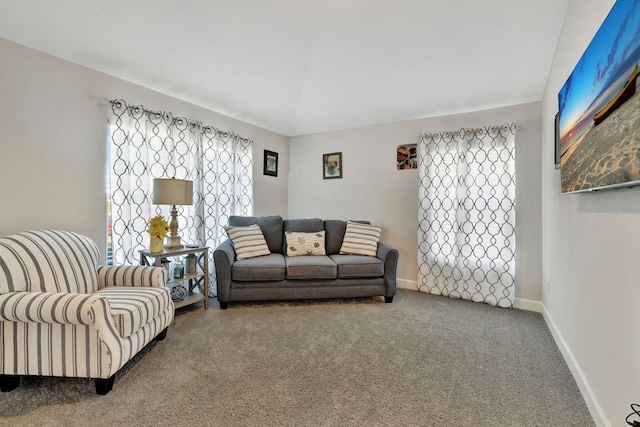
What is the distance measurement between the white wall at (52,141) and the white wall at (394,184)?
2412mm

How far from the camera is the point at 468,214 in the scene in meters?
3.42

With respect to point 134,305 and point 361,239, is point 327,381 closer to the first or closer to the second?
point 134,305

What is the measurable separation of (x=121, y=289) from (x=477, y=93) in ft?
12.6

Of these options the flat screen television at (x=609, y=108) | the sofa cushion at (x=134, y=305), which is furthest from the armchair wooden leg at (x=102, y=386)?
the flat screen television at (x=609, y=108)

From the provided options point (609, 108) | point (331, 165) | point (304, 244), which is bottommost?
point (304, 244)

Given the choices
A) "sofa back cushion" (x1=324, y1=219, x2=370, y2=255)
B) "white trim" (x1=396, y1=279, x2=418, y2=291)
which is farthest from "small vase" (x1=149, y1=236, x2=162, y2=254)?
"white trim" (x1=396, y1=279, x2=418, y2=291)

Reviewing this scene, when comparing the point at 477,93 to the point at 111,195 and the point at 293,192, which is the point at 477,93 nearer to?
the point at 293,192

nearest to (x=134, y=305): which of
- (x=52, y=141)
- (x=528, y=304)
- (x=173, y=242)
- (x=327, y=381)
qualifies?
(x=173, y=242)

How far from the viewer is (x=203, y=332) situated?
97.3 inches

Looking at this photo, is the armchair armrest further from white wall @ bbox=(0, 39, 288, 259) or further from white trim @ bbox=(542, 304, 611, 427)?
white trim @ bbox=(542, 304, 611, 427)

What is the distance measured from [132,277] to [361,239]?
8.11ft

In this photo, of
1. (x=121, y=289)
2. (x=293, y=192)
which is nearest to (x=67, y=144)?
(x=121, y=289)

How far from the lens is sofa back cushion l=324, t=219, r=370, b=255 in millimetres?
3857

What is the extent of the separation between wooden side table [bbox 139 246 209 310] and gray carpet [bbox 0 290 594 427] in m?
0.31
